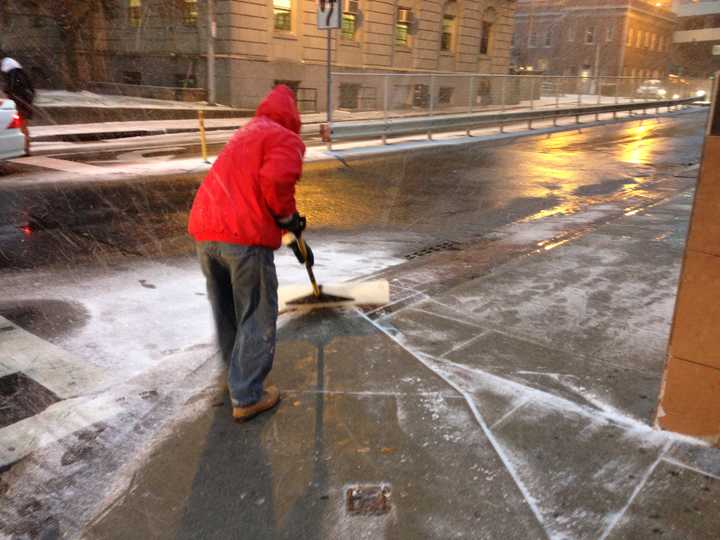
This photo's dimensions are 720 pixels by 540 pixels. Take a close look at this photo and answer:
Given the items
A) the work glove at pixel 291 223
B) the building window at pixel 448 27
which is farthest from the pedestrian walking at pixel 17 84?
the building window at pixel 448 27

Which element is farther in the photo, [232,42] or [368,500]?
[232,42]

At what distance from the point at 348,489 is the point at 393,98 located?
1564 cm

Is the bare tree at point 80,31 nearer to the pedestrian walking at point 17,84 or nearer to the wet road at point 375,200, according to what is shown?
the pedestrian walking at point 17,84

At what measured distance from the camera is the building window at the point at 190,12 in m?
25.1

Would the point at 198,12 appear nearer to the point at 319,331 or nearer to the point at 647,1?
the point at 319,331

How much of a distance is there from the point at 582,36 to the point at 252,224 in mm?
69784

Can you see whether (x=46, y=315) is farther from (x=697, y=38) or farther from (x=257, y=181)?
(x=697, y=38)

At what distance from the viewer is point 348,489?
290 cm

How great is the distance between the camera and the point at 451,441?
3229mm

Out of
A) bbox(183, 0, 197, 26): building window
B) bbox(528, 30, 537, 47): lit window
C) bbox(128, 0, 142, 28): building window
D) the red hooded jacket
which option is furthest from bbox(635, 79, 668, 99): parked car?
bbox(528, 30, 537, 47): lit window

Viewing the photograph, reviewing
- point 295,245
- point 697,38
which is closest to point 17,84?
point 295,245

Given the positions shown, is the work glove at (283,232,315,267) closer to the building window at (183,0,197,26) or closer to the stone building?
the stone building

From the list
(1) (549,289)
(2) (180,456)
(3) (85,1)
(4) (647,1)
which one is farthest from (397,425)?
(4) (647,1)

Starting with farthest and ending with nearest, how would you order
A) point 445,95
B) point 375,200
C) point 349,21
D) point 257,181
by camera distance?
point 349,21 → point 445,95 → point 375,200 → point 257,181
